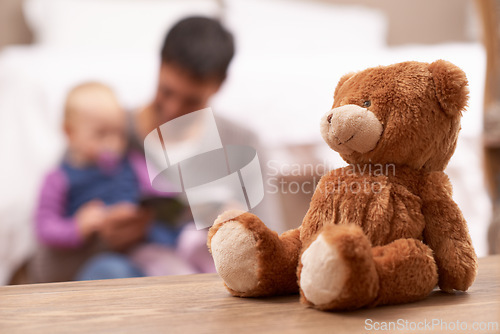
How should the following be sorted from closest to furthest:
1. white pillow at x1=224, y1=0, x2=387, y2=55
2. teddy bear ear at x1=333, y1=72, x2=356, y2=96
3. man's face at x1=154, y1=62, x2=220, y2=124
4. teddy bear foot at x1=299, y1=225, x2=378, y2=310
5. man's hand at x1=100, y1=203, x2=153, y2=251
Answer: teddy bear foot at x1=299, y1=225, x2=378, y2=310 → teddy bear ear at x1=333, y1=72, x2=356, y2=96 → man's face at x1=154, y1=62, x2=220, y2=124 → man's hand at x1=100, y1=203, x2=153, y2=251 → white pillow at x1=224, y1=0, x2=387, y2=55

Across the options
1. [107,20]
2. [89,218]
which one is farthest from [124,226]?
[107,20]

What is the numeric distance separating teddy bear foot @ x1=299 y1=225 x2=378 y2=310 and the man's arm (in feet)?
0.30

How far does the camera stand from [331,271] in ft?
1.36

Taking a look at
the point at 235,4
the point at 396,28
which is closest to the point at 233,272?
the point at 235,4

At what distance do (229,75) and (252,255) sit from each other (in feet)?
3.64

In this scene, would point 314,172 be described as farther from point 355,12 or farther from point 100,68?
point 355,12

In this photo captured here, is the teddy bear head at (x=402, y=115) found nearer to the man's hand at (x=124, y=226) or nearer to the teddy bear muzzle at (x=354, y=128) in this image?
the teddy bear muzzle at (x=354, y=128)

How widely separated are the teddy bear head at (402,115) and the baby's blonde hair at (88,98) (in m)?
1.06

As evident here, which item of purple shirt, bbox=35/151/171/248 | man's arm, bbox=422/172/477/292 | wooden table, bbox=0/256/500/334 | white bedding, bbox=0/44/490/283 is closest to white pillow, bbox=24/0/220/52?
white bedding, bbox=0/44/490/283

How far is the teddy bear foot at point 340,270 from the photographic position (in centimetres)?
41

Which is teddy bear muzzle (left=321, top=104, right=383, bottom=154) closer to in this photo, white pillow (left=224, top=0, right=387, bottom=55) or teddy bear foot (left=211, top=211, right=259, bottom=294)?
teddy bear foot (left=211, top=211, right=259, bottom=294)

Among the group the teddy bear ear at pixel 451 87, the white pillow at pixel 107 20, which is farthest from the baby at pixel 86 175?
the teddy bear ear at pixel 451 87

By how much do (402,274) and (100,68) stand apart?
4.17 ft

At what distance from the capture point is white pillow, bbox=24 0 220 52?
6.07ft
